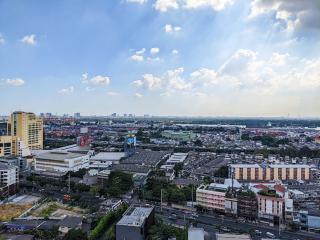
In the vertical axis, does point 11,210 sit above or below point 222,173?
below

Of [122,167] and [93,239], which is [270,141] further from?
[93,239]

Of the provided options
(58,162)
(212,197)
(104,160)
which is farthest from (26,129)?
Answer: (212,197)

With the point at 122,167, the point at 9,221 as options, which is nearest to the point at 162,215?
the point at 9,221

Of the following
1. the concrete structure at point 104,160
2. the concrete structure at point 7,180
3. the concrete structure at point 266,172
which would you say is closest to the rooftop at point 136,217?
the concrete structure at point 7,180

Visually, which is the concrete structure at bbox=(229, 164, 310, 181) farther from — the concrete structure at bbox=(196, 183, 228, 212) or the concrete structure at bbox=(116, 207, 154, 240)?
the concrete structure at bbox=(116, 207, 154, 240)

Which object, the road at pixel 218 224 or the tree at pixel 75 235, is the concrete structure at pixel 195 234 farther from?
the tree at pixel 75 235

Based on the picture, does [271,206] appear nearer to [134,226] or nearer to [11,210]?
[134,226]
